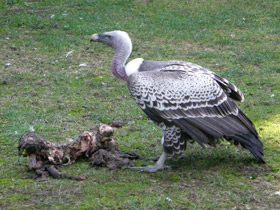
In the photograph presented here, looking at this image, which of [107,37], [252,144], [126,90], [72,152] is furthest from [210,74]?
[126,90]

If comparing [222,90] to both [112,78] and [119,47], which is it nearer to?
[119,47]

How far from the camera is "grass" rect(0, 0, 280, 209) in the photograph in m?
4.95

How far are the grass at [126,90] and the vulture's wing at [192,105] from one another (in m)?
0.44

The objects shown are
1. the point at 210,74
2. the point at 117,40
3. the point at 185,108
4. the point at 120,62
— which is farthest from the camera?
the point at 117,40

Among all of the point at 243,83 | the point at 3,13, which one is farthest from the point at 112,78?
the point at 3,13

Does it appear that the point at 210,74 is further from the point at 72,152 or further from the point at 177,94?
the point at 72,152

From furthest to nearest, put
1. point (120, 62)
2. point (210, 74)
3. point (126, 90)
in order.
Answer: point (126, 90)
point (120, 62)
point (210, 74)

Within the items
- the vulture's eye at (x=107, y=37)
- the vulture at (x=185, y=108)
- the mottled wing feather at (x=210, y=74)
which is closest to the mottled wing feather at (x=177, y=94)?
the vulture at (x=185, y=108)

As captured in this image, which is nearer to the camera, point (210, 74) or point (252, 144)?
point (252, 144)

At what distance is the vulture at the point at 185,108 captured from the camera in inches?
213

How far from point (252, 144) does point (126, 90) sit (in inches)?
126

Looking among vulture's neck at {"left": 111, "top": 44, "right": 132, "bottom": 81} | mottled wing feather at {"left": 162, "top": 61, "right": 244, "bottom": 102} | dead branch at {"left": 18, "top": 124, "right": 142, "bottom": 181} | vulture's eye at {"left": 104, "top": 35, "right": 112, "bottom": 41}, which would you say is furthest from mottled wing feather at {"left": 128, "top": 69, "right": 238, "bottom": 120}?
vulture's eye at {"left": 104, "top": 35, "right": 112, "bottom": 41}

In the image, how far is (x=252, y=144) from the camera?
5.52 m

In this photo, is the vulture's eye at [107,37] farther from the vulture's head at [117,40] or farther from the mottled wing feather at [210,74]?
the mottled wing feather at [210,74]
